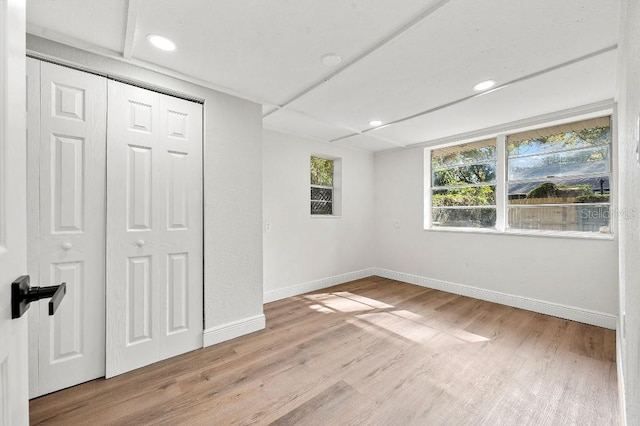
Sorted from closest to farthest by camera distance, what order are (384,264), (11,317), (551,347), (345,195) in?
(11,317) → (551,347) → (345,195) → (384,264)

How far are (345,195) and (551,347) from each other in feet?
10.2

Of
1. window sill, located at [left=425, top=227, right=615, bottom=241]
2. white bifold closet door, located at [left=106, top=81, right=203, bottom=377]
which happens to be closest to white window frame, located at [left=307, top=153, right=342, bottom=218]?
window sill, located at [left=425, top=227, right=615, bottom=241]

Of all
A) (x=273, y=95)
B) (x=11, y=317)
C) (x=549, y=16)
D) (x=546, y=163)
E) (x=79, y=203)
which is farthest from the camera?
(x=546, y=163)

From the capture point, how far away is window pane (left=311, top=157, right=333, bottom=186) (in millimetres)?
4371

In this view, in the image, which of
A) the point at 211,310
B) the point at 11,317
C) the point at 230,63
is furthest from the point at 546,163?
the point at 11,317

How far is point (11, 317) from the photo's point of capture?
62 centimetres

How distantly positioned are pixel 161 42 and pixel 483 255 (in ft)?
13.6

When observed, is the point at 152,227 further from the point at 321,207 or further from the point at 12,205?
the point at 321,207

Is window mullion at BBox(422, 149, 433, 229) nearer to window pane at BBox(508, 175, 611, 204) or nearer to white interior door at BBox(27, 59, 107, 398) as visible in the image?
window pane at BBox(508, 175, 611, 204)

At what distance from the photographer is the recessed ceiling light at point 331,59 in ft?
6.49

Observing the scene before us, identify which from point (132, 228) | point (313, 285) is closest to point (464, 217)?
point (313, 285)

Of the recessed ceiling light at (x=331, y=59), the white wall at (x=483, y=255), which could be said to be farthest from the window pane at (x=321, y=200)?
the recessed ceiling light at (x=331, y=59)

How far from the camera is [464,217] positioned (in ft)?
13.4

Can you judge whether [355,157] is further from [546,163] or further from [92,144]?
[92,144]
